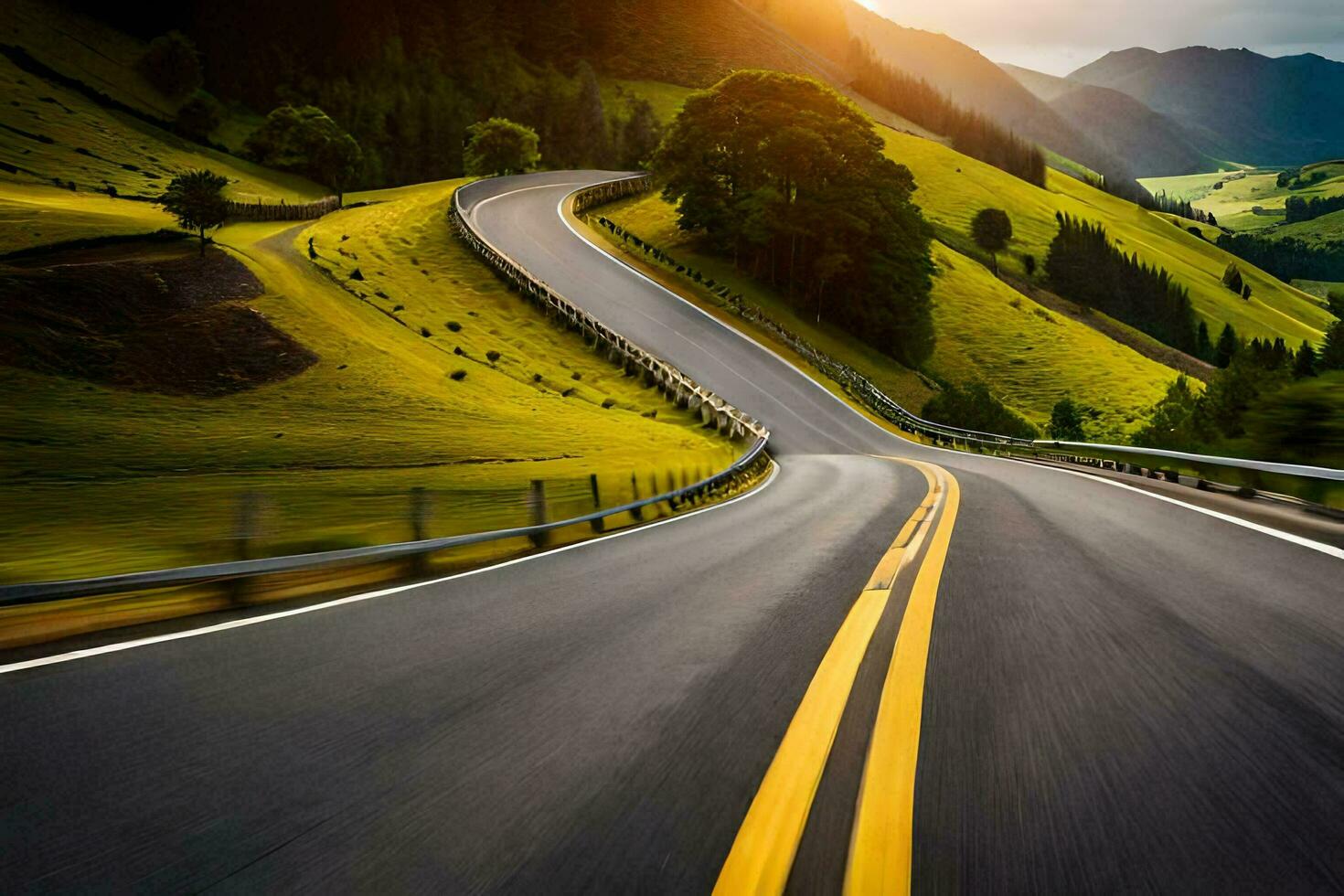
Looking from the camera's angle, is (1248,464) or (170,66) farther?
(170,66)

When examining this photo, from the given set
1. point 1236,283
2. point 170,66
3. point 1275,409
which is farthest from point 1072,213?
point 1275,409

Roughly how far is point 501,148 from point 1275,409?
89.5 m

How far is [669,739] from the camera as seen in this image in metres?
3.16

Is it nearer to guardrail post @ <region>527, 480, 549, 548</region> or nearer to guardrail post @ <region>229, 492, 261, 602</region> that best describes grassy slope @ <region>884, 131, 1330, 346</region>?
guardrail post @ <region>527, 480, 549, 548</region>

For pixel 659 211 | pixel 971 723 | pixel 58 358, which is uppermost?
pixel 659 211

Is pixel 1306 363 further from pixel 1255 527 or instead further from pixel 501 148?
pixel 501 148

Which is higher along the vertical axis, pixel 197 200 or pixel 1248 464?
pixel 197 200

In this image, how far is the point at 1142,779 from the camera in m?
2.71

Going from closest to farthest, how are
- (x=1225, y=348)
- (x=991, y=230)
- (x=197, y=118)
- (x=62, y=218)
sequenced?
(x=62, y=218) → (x=197, y=118) → (x=1225, y=348) → (x=991, y=230)

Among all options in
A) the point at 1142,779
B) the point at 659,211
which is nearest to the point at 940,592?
the point at 1142,779

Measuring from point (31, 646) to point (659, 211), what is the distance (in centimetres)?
6986

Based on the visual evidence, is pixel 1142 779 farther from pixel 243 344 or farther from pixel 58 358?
pixel 243 344

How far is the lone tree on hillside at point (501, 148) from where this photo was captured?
8994cm

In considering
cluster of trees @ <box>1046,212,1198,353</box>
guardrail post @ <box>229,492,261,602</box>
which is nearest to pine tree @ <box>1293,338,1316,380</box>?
guardrail post @ <box>229,492,261,602</box>
